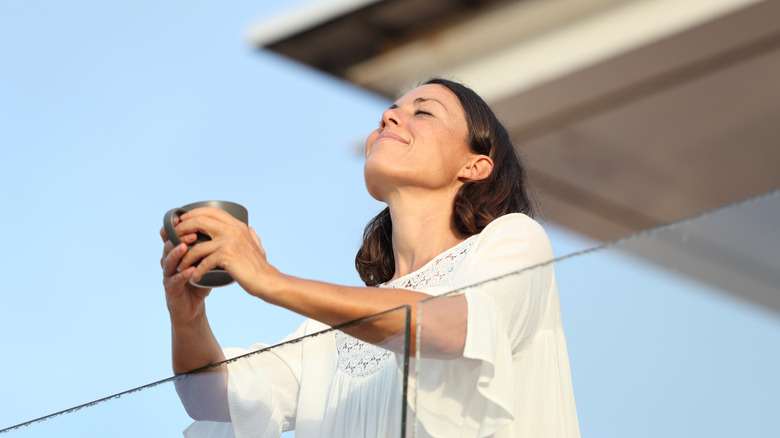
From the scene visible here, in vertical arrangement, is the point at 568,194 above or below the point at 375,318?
above

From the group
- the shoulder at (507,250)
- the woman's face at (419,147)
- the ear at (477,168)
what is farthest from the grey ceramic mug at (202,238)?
the ear at (477,168)

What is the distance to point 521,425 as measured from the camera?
1.23 meters

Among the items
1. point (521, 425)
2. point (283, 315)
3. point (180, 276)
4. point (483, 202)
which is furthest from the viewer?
point (283, 315)

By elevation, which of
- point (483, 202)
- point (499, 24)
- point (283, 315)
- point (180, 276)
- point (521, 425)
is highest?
point (499, 24)

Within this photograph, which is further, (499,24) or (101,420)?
(499,24)

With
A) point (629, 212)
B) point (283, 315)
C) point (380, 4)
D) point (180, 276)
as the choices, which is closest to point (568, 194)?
point (629, 212)

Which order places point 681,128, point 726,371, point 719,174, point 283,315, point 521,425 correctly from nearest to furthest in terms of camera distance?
1. point 726,371
2. point 521,425
3. point 283,315
4. point 681,128
5. point 719,174

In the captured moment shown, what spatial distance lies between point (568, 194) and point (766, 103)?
4.81 ft

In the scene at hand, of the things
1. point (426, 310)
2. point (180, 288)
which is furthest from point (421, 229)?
point (426, 310)

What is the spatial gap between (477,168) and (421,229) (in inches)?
6.5

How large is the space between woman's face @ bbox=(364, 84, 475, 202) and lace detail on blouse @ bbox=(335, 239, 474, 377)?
0.50 feet

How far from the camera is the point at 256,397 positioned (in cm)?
125

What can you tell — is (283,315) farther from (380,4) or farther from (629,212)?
(629,212)

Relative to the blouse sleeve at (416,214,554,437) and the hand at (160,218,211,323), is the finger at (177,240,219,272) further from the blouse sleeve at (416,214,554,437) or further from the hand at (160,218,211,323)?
the blouse sleeve at (416,214,554,437)
